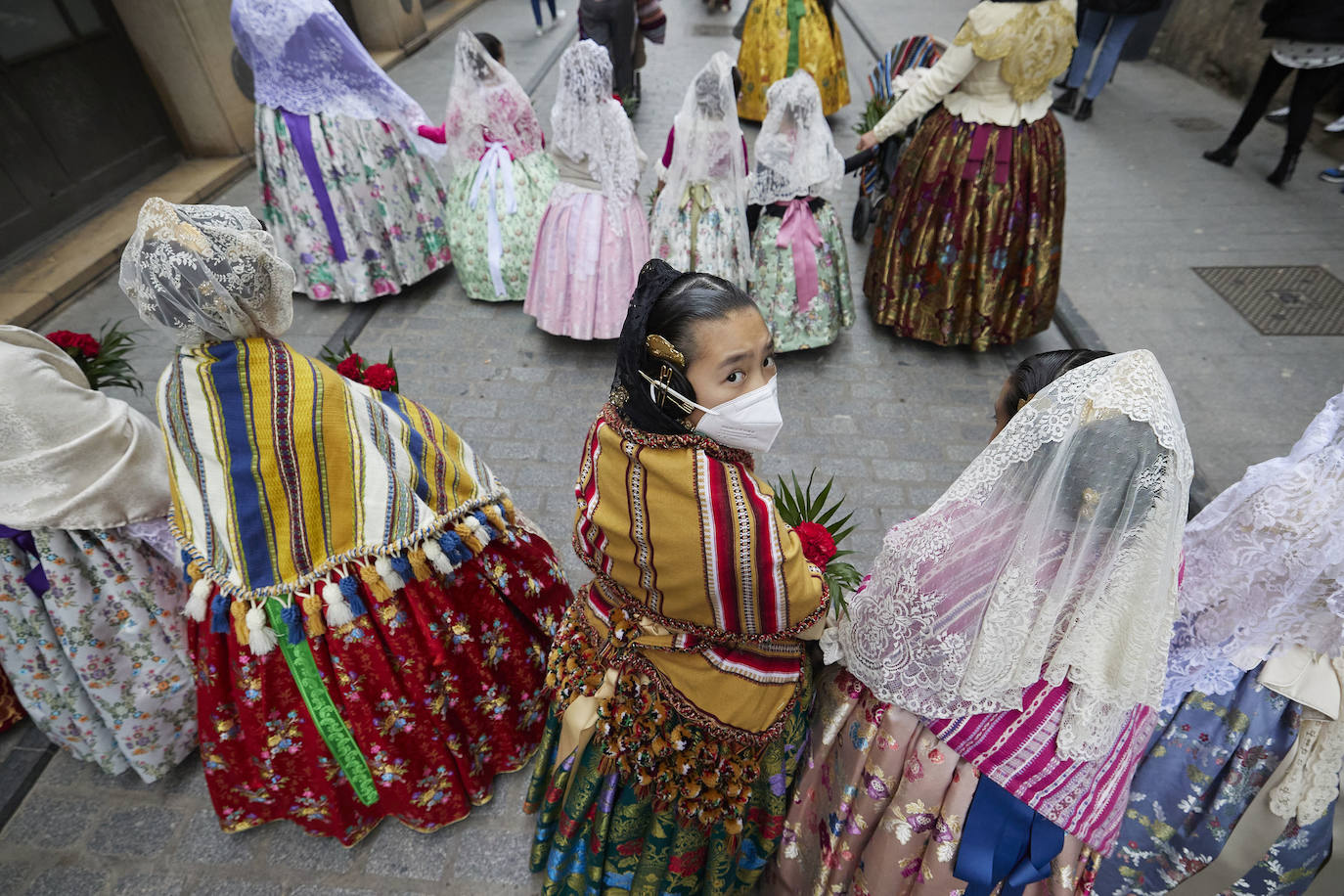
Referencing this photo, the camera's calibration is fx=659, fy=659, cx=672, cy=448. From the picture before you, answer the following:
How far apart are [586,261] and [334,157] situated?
1.82m

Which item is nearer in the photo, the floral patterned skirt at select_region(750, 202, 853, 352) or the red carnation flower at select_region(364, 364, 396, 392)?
the red carnation flower at select_region(364, 364, 396, 392)

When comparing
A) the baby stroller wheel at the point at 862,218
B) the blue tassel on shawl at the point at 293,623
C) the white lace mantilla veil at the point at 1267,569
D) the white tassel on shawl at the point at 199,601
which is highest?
the white lace mantilla veil at the point at 1267,569

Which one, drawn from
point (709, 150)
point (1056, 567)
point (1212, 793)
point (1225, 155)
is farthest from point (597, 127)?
point (1225, 155)

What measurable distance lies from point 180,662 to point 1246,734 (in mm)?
2974

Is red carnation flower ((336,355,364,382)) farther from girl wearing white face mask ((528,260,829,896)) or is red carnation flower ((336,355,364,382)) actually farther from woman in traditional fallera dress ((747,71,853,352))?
woman in traditional fallera dress ((747,71,853,352))

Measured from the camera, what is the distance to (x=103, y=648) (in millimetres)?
2025

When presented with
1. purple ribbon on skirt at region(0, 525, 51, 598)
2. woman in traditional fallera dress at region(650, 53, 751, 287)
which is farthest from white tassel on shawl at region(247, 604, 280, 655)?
woman in traditional fallera dress at region(650, 53, 751, 287)

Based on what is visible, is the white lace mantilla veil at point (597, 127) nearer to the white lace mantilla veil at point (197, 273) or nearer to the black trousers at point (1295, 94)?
the white lace mantilla veil at point (197, 273)

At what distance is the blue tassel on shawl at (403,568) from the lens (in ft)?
5.93

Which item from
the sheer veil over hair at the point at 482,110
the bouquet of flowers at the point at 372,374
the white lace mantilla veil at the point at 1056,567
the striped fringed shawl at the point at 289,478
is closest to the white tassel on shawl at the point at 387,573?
the striped fringed shawl at the point at 289,478

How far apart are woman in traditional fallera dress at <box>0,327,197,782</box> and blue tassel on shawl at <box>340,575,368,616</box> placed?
1.80ft

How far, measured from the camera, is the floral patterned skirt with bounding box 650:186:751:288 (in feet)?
13.0

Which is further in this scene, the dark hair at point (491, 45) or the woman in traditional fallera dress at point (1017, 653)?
the dark hair at point (491, 45)

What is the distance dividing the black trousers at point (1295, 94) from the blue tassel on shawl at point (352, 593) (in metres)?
8.06
